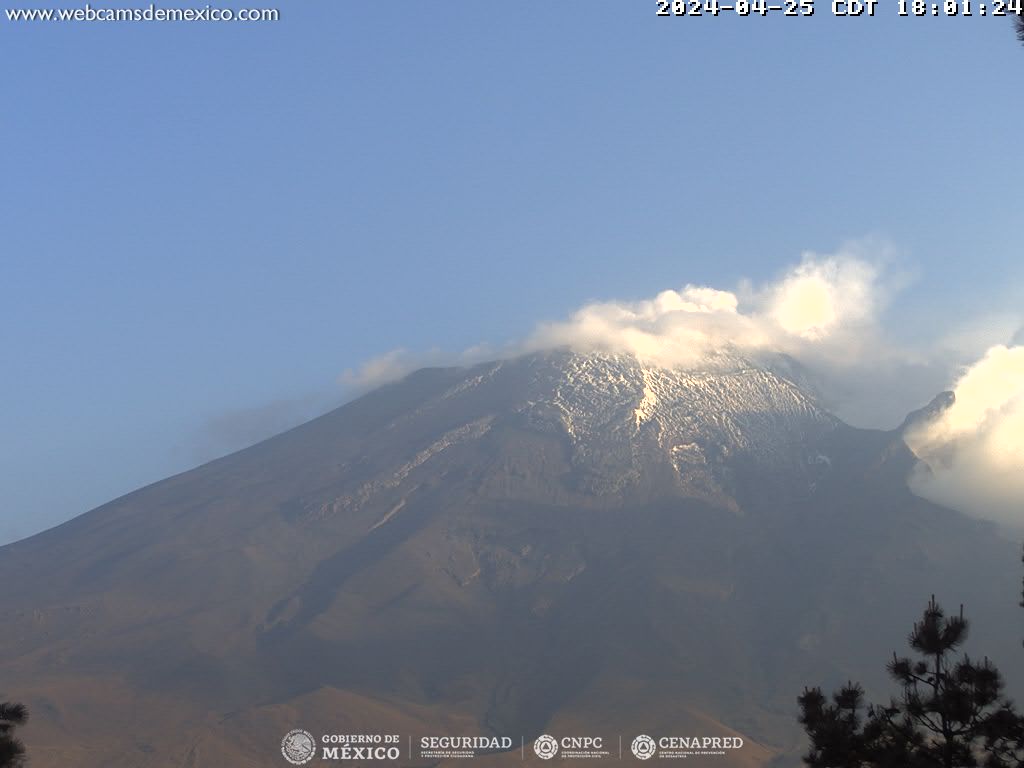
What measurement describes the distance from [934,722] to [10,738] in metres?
21.1

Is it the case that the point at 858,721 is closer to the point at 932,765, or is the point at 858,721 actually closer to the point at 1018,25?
the point at 932,765

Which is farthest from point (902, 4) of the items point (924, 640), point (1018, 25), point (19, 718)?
point (19, 718)

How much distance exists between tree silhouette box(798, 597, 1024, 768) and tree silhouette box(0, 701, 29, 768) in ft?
59.6

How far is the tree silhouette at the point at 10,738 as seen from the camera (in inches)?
1254

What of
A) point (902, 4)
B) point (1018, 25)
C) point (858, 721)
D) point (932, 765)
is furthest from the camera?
point (902, 4)

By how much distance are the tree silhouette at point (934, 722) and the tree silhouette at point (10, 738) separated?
1816cm

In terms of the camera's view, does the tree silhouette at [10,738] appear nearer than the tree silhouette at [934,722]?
No

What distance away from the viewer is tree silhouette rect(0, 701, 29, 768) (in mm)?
31844

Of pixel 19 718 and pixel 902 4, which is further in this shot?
pixel 902 4

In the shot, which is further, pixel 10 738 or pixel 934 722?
pixel 10 738

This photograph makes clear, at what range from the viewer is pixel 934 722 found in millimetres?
30703

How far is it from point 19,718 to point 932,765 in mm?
20873

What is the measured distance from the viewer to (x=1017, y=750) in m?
29.3

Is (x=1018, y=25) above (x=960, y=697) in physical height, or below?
above
